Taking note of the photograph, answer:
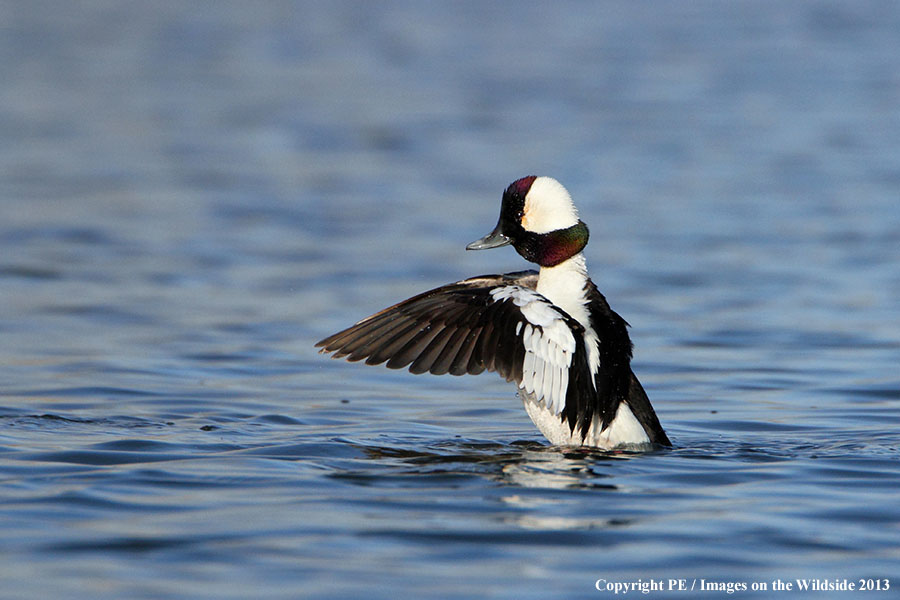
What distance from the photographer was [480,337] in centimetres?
675

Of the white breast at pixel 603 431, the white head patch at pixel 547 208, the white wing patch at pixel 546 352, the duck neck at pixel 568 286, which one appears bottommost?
the white breast at pixel 603 431

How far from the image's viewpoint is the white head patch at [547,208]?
7.15 metres

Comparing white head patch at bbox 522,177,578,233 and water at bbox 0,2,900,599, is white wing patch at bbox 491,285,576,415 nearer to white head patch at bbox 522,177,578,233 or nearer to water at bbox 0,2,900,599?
water at bbox 0,2,900,599

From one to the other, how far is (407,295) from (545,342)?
4726 millimetres

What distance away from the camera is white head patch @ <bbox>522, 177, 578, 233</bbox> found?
23.5 feet

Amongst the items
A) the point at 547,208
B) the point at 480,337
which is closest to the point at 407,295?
the point at 547,208

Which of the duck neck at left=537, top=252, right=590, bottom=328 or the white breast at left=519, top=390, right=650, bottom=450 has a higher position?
the duck neck at left=537, top=252, right=590, bottom=328

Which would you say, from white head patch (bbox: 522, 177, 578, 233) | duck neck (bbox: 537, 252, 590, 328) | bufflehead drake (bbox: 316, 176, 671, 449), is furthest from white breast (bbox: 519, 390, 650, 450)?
white head patch (bbox: 522, 177, 578, 233)

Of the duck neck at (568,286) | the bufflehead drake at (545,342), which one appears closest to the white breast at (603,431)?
the bufflehead drake at (545,342)

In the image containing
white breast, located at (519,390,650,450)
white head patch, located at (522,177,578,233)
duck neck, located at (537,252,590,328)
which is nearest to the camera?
white breast, located at (519,390,650,450)

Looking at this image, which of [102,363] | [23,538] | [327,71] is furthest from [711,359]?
[327,71]

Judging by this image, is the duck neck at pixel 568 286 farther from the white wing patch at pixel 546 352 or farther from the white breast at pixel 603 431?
the white breast at pixel 603 431

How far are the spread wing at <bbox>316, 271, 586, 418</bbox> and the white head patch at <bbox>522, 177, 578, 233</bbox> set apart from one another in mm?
371

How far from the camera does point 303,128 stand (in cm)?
1906
